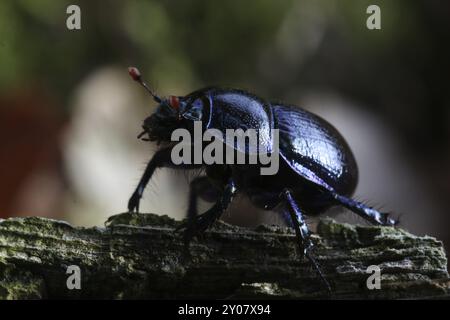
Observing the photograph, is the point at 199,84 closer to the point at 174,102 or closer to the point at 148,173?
the point at 148,173

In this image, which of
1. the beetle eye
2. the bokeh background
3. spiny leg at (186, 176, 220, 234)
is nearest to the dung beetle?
the beetle eye

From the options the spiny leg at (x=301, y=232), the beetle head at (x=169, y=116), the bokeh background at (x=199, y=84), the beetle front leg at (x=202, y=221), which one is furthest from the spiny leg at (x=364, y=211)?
the bokeh background at (x=199, y=84)

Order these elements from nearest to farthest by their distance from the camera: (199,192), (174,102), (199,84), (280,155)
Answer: (174,102)
(280,155)
(199,192)
(199,84)

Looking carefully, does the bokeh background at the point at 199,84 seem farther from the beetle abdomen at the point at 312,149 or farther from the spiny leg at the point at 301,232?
the spiny leg at the point at 301,232

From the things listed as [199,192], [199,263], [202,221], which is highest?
[199,192]

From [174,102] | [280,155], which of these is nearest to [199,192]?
[280,155]
